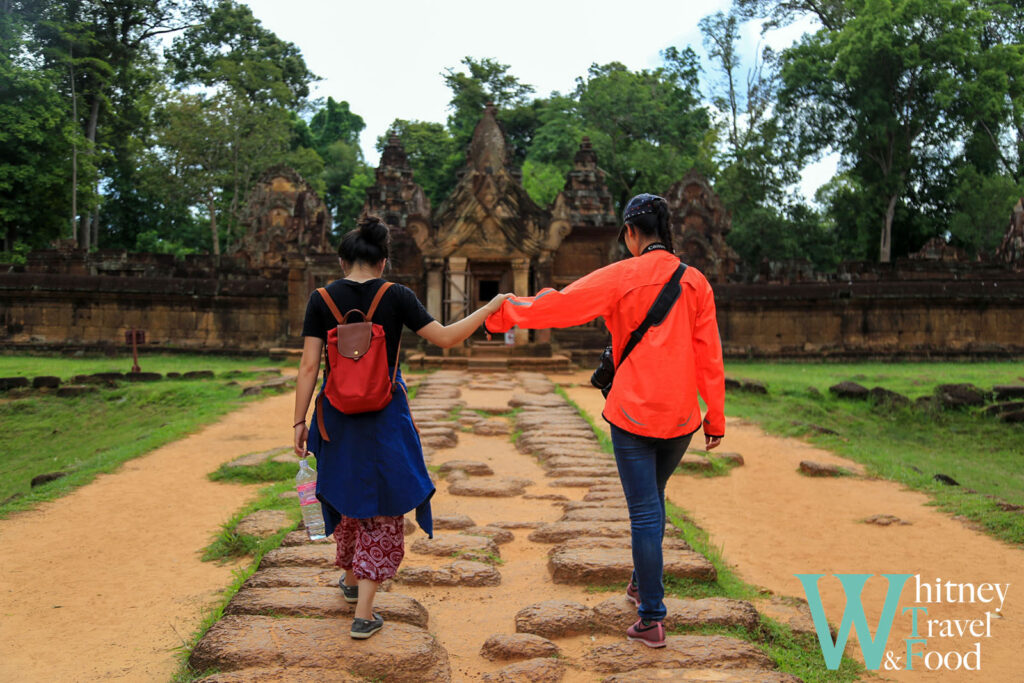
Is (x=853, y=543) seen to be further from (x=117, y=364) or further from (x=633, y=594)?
(x=117, y=364)

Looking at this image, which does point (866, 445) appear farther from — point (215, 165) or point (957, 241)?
point (215, 165)

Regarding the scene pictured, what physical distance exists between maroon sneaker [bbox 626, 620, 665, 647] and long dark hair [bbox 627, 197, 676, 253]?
5.13 ft

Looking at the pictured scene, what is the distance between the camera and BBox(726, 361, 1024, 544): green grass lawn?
729 cm

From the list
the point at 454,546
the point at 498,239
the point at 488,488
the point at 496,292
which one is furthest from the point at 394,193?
the point at 454,546

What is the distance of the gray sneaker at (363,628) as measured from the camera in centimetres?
326

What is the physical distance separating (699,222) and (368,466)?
2479 cm

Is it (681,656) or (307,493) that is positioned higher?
(307,493)

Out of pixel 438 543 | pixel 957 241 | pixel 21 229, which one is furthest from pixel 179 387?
pixel 957 241

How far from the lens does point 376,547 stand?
11.1 feet

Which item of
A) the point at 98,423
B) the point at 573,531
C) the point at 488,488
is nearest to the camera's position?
the point at 573,531

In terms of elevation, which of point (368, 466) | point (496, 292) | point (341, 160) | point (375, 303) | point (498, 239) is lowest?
point (368, 466)

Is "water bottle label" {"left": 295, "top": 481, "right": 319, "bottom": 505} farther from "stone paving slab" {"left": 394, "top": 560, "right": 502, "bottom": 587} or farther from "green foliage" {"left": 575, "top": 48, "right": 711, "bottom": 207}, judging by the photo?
"green foliage" {"left": 575, "top": 48, "right": 711, "bottom": 207}

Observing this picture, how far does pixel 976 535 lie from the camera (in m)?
5.91

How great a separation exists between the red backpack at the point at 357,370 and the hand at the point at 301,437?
0.90ft
